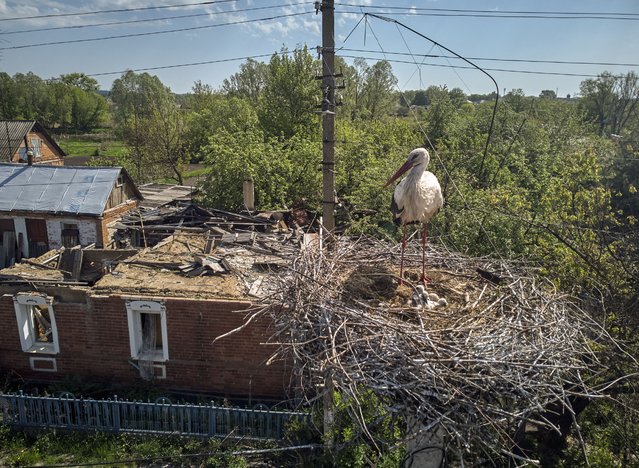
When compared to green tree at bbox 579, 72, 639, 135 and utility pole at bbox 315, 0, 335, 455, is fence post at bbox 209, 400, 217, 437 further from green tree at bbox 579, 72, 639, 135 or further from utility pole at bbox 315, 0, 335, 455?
green tree at bbox 579, 72, 639, 135

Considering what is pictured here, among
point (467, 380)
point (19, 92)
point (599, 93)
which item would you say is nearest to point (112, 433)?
point (467, 380)

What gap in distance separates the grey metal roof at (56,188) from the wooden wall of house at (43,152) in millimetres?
11890

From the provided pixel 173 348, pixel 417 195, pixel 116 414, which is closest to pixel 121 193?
pixel 173 348

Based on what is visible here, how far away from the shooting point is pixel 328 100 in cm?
862

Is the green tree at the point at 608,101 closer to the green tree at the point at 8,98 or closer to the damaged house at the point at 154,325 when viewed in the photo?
the damaged house at the point at 154,325

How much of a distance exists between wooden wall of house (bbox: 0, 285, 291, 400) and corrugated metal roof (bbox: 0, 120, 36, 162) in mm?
21806

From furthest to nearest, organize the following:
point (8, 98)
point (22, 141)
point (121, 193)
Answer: point (8, 98) < point (22, 141) < point (121, 193)

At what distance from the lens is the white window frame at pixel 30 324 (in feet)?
31.2

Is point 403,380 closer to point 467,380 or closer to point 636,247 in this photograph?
point 467,380

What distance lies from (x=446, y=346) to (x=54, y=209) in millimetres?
15768

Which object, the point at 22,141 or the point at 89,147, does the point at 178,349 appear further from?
the point at 89,147

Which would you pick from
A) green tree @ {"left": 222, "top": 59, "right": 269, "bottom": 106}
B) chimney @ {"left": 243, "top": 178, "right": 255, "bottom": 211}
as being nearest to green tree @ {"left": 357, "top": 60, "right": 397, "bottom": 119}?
green tree @ {"left": 222, "top": 59, "right": 269, "bottom": 106}

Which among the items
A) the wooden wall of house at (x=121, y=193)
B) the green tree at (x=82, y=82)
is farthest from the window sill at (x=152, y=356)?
the green tree at (x=82, y=82)

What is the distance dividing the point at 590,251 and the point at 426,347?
529cm
